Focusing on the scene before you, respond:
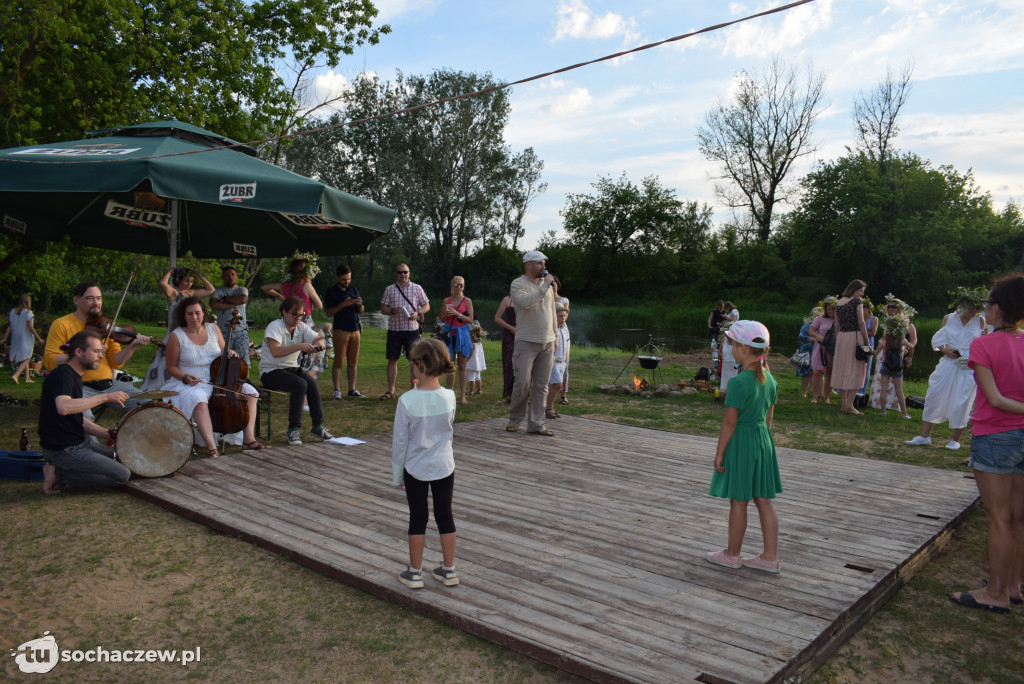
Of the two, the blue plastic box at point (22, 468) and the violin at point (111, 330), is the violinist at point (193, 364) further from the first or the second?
the blue plastic box at point (22, 468)

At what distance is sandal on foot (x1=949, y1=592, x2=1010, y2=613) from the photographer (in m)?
3.71

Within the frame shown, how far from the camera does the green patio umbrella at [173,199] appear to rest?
5.64 meters

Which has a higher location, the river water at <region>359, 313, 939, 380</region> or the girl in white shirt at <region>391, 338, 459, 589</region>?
the girl in white shirt at <region>391, 338, 459, 589</region>

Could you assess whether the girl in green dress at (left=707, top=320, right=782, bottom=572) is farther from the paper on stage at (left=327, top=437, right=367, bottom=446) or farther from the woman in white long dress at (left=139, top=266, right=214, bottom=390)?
the woman in white long dress at (left=139, top=266, right=214, bottom=390)

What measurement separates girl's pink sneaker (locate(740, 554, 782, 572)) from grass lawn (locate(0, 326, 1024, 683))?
0.51 m

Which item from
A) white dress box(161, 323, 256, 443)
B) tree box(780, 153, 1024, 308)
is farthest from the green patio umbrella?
tree box(780, 153, 1024, 308)

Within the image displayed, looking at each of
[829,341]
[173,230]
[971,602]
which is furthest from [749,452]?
[829,341]

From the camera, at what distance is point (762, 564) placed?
3.83 m

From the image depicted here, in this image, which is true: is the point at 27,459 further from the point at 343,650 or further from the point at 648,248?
the point at 648,248

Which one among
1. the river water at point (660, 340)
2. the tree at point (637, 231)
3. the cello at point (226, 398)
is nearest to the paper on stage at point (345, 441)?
the cello at point (226, 398)

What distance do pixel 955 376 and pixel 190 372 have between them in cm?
753

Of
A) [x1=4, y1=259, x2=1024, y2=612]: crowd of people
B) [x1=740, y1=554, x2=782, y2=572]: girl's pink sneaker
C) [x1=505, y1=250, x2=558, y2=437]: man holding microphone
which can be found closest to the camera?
[x1=4, y1=259, x2=1024, y2=612]: crowd of people

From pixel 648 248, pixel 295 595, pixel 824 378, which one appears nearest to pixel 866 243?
pixel 648 248

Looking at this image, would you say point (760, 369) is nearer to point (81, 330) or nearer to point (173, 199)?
point (81, 330)
